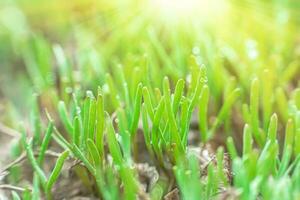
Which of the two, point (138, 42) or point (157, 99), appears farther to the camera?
point (138, 42)

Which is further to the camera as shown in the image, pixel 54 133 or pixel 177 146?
pixel 54 133

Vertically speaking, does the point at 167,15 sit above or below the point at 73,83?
above

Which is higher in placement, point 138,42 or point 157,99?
point 138,42

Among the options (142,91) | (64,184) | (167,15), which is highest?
(167,15)

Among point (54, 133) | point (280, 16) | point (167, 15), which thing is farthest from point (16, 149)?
point (280, 16)

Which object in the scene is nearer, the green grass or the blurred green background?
the green grass

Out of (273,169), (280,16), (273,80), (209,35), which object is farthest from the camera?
(280,16)

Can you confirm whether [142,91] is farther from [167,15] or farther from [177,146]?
[167,15]

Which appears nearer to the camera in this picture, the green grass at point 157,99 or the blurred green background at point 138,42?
the green grass at point 157,99
